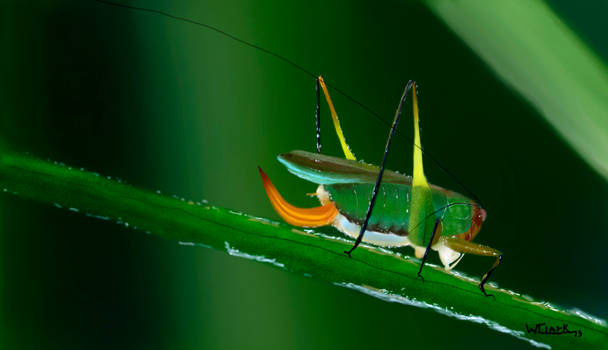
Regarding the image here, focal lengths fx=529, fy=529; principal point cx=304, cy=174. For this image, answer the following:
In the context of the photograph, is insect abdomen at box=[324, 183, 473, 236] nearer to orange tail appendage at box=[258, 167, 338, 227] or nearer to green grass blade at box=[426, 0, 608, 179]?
orange tail appendage at box=[258, 167, 338, 227]

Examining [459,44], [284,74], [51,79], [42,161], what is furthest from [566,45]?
[51,79]

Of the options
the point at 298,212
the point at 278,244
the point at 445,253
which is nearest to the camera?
the point at 278,244

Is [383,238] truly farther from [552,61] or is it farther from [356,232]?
[552,61]

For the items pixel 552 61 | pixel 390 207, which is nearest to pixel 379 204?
pixel 390 207

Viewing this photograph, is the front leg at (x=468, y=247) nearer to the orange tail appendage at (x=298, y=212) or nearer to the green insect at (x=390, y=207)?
the green insect at (x=390, y=207)

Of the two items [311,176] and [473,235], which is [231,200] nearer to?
[311,176]
